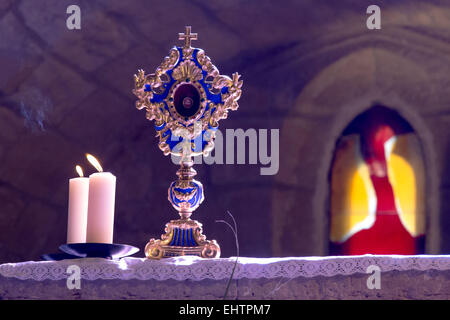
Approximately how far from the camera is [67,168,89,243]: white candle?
1.71 meters

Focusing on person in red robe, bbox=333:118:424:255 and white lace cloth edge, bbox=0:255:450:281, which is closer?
white lace cloth edge, bbox=0:255:450:281

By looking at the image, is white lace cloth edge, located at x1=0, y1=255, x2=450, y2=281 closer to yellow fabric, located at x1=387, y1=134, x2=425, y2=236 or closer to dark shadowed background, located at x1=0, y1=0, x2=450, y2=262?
dark shadowed background, located at x1=0, y1=0, x2=450, y2=262

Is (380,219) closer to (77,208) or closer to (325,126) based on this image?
(325,126)

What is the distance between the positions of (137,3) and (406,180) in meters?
2.02

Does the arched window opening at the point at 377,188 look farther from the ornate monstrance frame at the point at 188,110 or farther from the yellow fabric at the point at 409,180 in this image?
the ornate monstrance frame at the point at 188,110

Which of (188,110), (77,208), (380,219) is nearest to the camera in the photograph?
(77,208)

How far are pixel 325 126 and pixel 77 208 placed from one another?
123 inches

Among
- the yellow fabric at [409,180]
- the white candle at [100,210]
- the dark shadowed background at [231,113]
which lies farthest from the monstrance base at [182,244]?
the yellow fabric at [409,180]

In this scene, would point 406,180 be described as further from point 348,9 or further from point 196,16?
point 196,16

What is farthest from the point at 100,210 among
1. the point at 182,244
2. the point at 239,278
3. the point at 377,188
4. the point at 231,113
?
the point at 377,188

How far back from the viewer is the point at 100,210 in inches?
63.8

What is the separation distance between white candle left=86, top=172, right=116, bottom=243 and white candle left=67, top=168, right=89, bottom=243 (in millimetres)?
81

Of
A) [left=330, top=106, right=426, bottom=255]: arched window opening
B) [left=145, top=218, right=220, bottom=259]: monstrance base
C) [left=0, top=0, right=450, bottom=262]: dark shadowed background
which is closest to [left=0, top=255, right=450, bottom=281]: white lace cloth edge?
[left=145, top=218, right=220, bottom=259]: monstrance base
